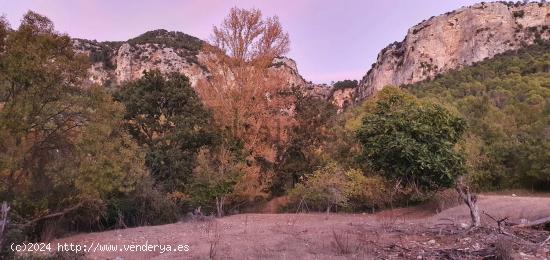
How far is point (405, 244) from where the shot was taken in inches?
367

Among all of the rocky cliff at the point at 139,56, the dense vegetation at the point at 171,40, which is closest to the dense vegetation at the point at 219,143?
the rocky cliff at the point at 139,56

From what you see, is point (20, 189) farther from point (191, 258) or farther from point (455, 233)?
point (455, 233)

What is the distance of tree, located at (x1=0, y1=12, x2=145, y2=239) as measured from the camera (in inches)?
450

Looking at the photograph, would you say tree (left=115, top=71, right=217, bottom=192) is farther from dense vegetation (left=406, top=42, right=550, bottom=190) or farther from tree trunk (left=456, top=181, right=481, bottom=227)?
dense vegetation (left=406, top=42, right=550, bottom=190)

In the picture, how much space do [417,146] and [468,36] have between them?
227ft

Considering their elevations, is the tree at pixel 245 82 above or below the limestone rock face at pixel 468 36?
below

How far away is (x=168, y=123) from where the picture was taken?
2141 centimetres

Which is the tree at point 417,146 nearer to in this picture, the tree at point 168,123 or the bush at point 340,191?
the bush at point 340,191

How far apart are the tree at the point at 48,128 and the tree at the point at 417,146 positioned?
8.69 m

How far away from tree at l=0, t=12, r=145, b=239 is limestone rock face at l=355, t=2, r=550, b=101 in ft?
230

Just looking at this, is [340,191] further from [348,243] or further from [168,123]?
[348,243]

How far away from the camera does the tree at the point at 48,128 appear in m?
11.4

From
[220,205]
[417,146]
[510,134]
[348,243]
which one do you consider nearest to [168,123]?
[220,205]

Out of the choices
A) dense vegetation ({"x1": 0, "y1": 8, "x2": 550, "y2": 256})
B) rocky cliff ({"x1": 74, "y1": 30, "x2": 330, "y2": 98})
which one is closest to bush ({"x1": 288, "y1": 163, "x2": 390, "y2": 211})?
dense vegetation ({"x1": 0, "y1": 8, "x2": 550, "y2": 256})
